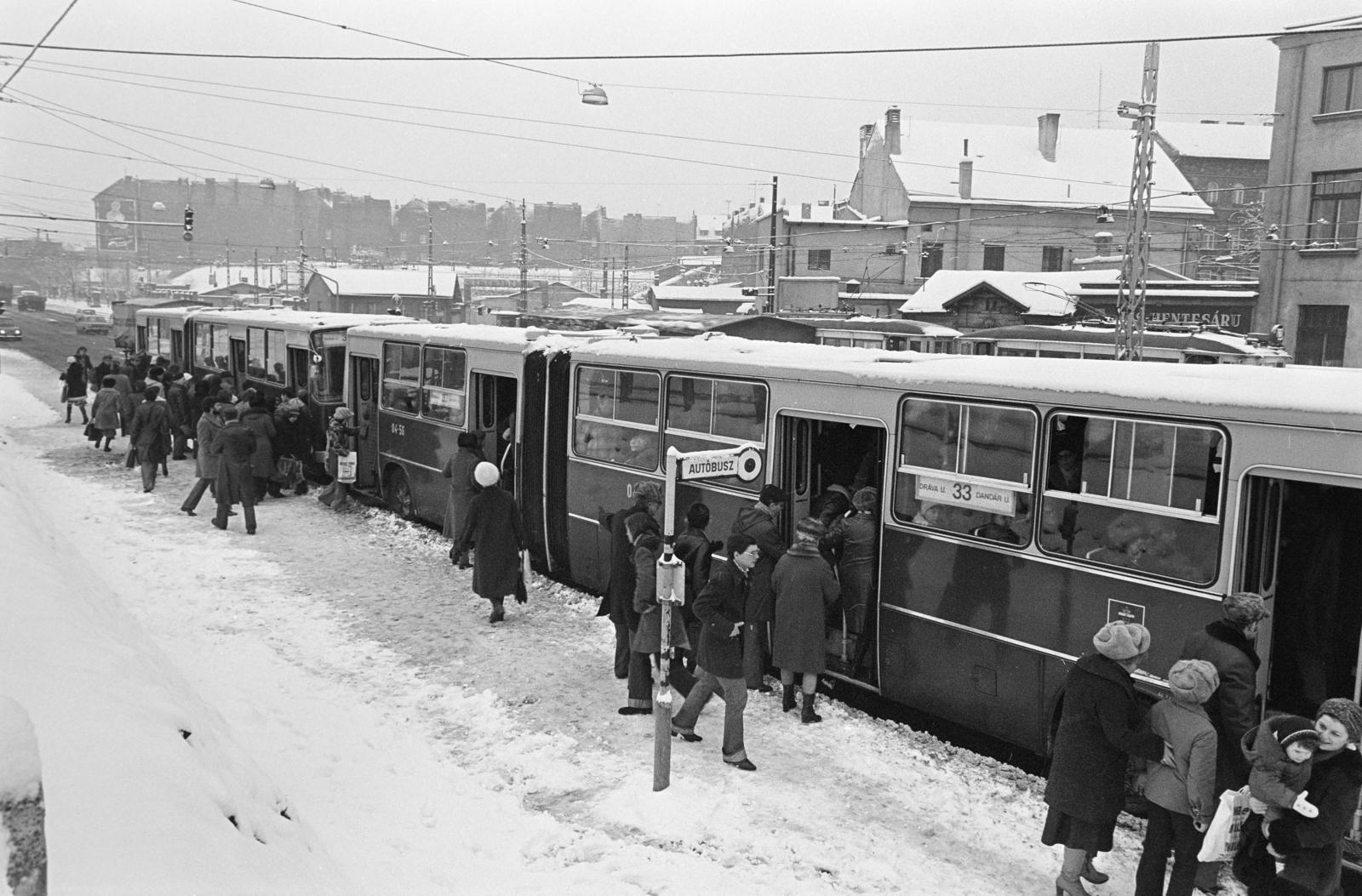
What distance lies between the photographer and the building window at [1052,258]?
56562 mm

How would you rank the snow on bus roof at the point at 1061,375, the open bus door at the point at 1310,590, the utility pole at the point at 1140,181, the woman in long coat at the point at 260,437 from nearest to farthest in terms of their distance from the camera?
the snow on bus roof at the point at 1061,375 → the open bus door at the point at 1310,590 → the woman in long coat at the point at 260,437 → the utility pole at the point at 1140,181

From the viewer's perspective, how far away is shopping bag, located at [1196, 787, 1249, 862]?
5262 mm

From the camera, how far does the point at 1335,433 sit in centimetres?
579

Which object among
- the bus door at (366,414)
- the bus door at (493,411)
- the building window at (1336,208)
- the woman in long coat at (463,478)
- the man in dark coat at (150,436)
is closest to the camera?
the woman in long coat at (463,478)

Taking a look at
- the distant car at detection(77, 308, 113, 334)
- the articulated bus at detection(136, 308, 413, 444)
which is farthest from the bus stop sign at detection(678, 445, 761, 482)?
the distant car at detection(77, 308, 113, 334)

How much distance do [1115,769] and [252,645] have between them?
7520mm

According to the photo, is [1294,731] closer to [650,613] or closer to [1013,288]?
[650,613]

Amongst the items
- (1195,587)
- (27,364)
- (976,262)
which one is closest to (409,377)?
(1195,587)

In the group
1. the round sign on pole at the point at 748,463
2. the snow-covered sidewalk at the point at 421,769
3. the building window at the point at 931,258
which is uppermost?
the building window at the point at 931,258

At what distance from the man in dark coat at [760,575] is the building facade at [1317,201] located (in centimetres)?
3015

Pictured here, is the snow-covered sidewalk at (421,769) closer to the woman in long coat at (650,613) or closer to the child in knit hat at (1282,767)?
the woman in long coat at (650,613)

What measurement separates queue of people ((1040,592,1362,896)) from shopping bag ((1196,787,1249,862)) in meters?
0.05

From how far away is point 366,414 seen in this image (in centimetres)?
1705

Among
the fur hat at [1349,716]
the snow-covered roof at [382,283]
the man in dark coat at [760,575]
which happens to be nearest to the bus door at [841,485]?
the man in dark coat at [760,575]
